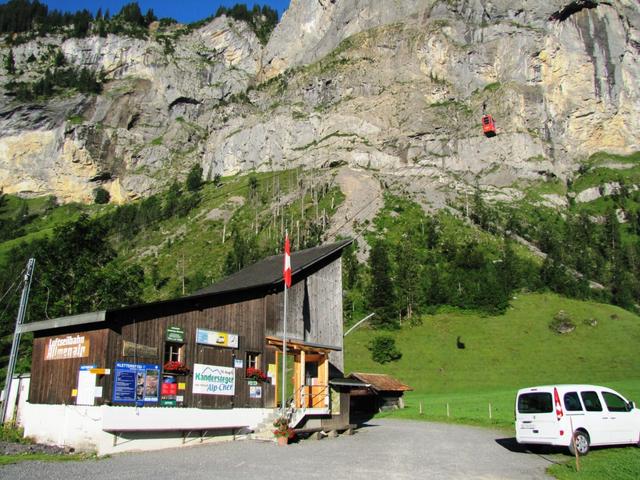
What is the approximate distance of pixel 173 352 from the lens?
19.5m

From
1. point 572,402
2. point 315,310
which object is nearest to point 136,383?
point 315,310

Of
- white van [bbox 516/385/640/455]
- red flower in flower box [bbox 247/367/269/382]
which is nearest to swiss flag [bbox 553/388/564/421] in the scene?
white van [bbox 516/385/640/455]

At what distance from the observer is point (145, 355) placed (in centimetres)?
1833

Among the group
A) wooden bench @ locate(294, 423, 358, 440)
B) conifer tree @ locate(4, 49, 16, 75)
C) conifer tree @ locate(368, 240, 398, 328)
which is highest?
conifer tree @ locate(4, 49, 16, 75)

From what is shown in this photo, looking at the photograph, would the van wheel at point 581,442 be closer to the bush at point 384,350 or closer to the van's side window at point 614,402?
the van's side window at point 614,402

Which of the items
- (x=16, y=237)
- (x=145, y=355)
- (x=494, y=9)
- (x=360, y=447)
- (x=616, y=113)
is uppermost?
(x=494, y=9)

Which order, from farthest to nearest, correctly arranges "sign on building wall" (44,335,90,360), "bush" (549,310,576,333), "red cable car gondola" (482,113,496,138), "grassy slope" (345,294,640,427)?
"red cable car gondola" (482,113,496,138) < "bush" (549,310,576,333) < "grassy slope" (345,294,640,427) < "sign on building wall" (44,335,90,360)

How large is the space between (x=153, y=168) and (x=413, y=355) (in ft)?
396

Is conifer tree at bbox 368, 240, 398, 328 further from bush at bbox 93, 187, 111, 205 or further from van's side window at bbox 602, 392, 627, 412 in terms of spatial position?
bush at bbox 93, 187, 111, 205

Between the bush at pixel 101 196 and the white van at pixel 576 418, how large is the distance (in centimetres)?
15203

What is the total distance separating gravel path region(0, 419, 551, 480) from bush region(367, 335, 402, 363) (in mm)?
34052

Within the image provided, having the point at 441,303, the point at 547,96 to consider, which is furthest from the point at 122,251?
the point at 547,96

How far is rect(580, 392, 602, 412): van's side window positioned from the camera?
15.3 m

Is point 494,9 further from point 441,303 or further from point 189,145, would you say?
point 441,303
